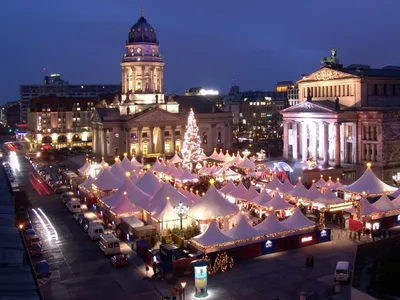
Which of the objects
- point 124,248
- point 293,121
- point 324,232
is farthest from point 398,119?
point 124,248

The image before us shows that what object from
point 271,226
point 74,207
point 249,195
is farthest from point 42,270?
point 249,195

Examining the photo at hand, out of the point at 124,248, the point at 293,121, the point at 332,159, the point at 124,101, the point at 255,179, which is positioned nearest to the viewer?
the point at 124,248

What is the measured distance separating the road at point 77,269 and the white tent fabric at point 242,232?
22.2 ft

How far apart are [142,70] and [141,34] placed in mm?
7757

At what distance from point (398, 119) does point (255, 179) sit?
19387 millimetres

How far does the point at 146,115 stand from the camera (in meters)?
89.2

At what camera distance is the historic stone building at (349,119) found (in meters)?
62.1

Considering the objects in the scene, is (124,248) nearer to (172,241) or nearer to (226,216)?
(172,241)

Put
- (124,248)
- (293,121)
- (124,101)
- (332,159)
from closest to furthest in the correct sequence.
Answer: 1. (124,248)
2. (332,159)
3. (293,121)
4. (124,101)

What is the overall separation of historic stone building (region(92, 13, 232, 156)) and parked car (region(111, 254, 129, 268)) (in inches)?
2196

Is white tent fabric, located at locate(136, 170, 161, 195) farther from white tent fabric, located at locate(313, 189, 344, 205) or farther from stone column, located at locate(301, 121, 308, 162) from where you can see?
stone column, located at locate(301, 121, 308, 162)

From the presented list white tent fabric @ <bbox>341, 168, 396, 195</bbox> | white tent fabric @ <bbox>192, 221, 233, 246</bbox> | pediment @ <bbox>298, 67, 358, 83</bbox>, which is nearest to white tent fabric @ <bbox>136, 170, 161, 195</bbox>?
A: white tent fabric @ <bbox>192, 221, 233, 246</bbox>

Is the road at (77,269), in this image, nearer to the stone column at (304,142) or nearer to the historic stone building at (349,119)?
the historic stone building at (349,119)

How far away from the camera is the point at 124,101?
9388cm
